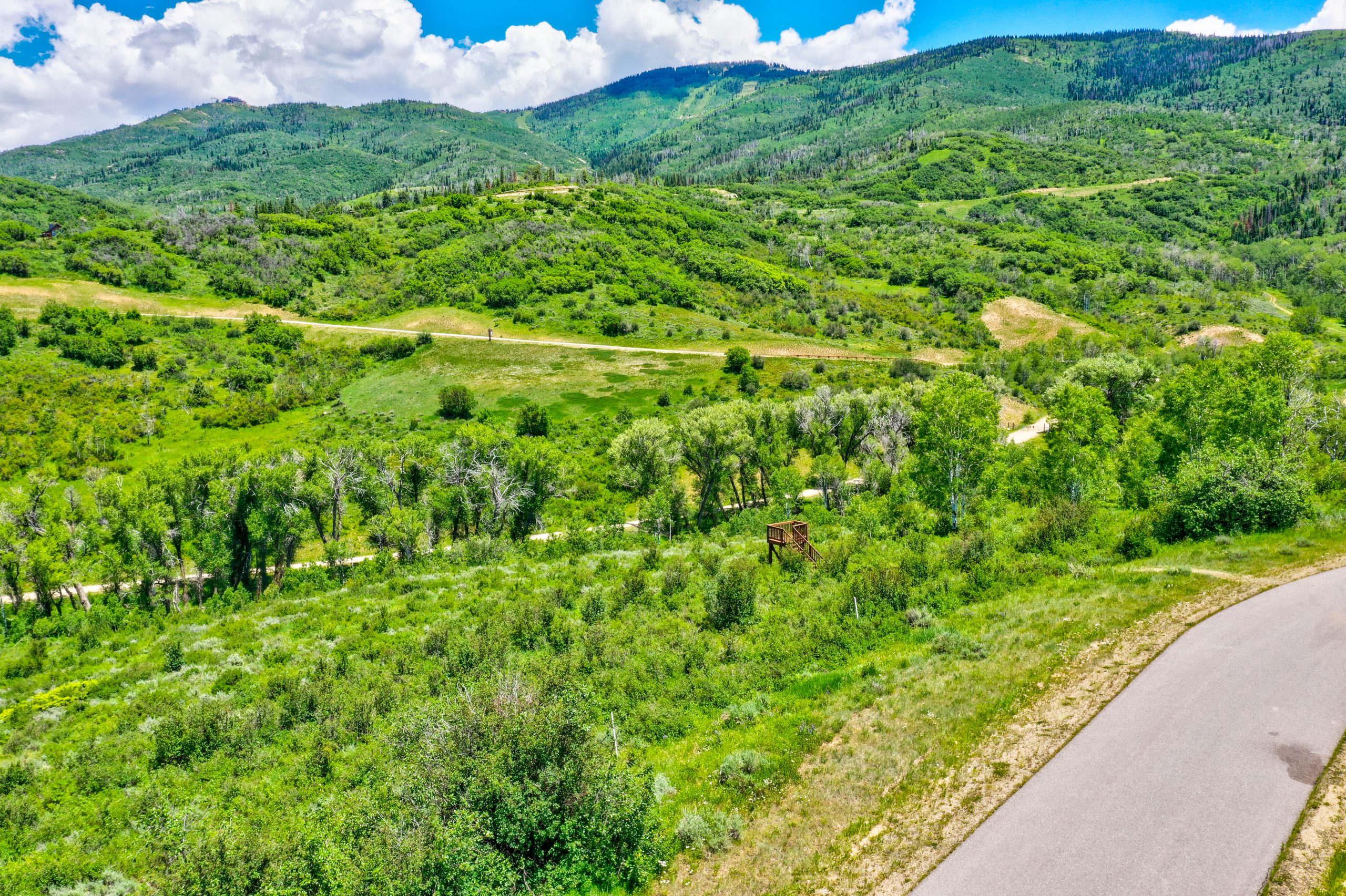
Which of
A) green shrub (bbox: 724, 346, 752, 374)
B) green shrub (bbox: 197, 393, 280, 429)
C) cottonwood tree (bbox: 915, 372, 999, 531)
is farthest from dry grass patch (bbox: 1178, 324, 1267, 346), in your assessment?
green shrub (bbox: 197, 393, 280, 429)

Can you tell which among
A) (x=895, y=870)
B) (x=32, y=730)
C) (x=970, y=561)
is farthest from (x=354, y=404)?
(x=895, y=870)

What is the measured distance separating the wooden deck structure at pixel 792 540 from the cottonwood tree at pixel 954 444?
9436mm

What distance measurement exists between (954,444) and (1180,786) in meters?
26.9

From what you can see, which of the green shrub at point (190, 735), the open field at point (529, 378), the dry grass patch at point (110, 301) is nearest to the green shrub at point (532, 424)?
the open field at point (529, 378)

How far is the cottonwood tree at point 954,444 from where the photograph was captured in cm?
3856

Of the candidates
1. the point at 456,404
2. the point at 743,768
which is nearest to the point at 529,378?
the point at 456,404

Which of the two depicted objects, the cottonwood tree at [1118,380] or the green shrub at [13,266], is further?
the green shrub at [13,266]

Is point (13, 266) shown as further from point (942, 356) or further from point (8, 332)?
point (942, 356)

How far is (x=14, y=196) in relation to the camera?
196 m

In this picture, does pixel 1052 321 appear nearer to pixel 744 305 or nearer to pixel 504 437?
pixel 744 305

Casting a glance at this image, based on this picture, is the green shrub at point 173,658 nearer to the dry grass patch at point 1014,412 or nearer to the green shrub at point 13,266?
the dry grass patch at point 1014,412

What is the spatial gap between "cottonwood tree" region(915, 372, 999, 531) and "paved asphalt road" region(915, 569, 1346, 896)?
2073 centimetres

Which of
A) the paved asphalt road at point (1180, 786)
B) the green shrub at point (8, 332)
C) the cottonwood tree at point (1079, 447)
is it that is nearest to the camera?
the paved asphalt road at point (1180, 786)

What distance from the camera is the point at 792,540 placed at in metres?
36.7
